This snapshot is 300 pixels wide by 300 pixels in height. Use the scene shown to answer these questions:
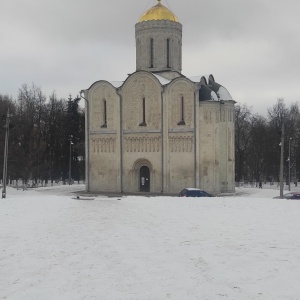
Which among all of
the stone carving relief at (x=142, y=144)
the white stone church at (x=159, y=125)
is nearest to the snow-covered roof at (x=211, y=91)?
the white stone church at (x=159, y=125)

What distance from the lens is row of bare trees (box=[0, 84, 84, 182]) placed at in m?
48.1

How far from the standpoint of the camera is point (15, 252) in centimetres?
1102

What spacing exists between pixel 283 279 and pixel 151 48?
1299 inches

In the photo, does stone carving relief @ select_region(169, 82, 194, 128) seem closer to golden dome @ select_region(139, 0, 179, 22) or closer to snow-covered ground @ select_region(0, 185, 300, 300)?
golden dome @ select_region(139, 0, 179, 22)

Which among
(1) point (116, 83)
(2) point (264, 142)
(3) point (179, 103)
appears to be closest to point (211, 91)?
(3) point (179, 103)

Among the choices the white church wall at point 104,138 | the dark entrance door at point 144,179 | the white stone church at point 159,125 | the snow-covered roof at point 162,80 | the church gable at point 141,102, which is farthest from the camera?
the white church wall at point 104,138

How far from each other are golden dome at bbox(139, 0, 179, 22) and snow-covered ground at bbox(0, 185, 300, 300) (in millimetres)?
25712

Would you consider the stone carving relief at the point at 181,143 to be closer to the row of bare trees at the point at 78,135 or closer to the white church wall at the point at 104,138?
A: the white church wall at the point at 104,138

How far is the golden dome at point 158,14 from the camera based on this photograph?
131 feet

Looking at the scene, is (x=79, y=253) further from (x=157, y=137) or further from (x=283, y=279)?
(x=157, y=137)

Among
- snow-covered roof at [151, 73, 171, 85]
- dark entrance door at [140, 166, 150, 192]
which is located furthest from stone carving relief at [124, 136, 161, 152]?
snow-covered roof at [151, 73, 171, 85]

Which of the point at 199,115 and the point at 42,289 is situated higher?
the point at 199,115

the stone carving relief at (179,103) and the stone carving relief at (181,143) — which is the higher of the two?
the stone carving relief at (179,103)

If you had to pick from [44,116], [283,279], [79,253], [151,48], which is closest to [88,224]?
[79,253]
